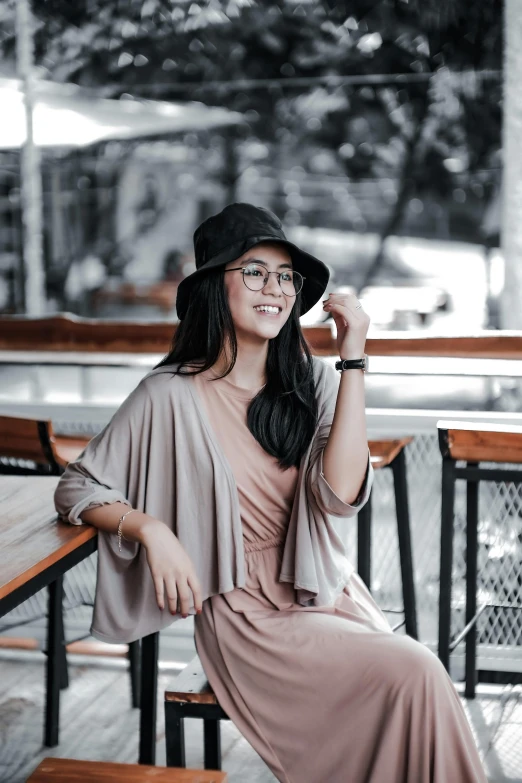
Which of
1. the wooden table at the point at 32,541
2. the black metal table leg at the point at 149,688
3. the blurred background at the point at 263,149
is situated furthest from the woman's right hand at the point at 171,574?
the blurred background at the point at 263,149

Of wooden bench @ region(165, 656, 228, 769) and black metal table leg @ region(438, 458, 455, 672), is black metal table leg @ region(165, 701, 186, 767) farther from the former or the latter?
black metal table leg @ region(438, 458, 455, 672)

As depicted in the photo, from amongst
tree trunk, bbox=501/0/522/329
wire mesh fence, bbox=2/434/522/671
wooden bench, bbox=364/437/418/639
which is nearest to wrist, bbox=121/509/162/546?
wooden bench, bbox=364/437/418/639

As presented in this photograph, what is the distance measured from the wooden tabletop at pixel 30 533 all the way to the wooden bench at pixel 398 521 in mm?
859

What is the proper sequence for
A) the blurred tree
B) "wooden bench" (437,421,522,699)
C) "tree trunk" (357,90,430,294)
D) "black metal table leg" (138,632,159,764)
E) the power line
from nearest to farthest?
"black metal table leg" (138,632,159,764) < "wooden bench" (437,421,522,699) < the power line < the blurred tree < "tree trunk" (357,90,430,294)

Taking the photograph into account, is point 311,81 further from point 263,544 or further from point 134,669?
point 263,544

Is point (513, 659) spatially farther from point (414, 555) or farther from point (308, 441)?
point (308, 441)

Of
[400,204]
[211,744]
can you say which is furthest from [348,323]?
[400,204]

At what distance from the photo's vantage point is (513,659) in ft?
9.32

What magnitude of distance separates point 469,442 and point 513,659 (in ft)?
3.05

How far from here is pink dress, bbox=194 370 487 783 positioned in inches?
59.7

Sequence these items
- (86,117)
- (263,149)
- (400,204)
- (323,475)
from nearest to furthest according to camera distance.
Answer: (323,475)
(86,117)
(400,204)
(263,149)

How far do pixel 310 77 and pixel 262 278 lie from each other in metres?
5.25

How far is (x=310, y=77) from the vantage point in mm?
6656

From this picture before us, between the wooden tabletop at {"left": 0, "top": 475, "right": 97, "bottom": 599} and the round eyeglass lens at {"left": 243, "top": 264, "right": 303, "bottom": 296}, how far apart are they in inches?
21.8
